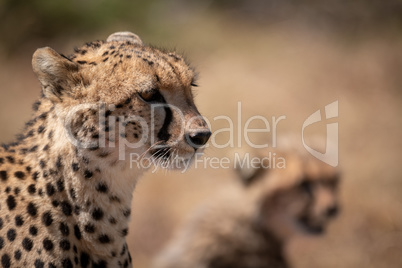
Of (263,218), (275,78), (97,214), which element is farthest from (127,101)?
(275,78)

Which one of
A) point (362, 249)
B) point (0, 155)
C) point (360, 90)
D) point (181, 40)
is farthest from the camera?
point (181, 40)

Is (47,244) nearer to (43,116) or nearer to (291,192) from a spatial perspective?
(43,116)

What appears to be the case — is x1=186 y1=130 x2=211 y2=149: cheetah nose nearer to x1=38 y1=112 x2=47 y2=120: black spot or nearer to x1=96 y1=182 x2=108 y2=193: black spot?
x1=96 y1=182 x2=108 y2=193: black spot

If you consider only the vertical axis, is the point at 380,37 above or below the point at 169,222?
above

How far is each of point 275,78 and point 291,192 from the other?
2.52 metres

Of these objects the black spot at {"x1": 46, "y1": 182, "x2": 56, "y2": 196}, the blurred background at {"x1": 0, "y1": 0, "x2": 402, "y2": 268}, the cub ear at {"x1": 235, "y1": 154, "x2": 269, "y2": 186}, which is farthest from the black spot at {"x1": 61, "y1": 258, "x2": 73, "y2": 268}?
the blurred background at {"x1": 0, "y1": 0, "x2": 402, "y2": 268}

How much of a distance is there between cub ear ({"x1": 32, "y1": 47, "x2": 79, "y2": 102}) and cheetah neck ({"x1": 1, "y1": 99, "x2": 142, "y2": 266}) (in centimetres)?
7

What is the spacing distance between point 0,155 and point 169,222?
306 cm

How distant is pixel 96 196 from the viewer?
1.80 metres

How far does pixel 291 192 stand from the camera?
386cm

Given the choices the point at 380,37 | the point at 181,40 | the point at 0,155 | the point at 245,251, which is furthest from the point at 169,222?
the point at 380,37

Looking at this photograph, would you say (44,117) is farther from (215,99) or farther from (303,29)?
(303,29)

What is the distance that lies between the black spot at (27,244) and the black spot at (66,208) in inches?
5.2

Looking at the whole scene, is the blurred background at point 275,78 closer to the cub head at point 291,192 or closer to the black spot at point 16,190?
the cub head at point 291,192
